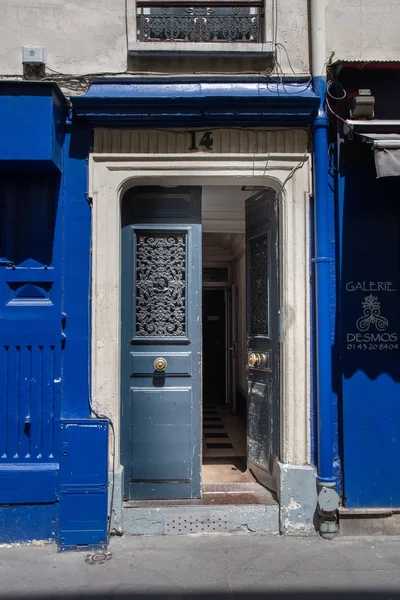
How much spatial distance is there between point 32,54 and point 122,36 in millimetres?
840

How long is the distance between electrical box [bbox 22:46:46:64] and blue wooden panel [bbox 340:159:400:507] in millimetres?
2991

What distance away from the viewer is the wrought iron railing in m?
4.48

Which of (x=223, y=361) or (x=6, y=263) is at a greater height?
(x=6, y=263)

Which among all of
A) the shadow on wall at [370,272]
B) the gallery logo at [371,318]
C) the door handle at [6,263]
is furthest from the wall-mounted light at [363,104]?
the door handle at [6,263]

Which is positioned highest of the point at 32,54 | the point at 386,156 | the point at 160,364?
the point at 32,54

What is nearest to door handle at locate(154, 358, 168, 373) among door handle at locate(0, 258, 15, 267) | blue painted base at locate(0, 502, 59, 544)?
blue painted base at locate(0, 502, 59, 544)

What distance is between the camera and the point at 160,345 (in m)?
4.57

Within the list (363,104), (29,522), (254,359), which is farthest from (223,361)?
(363,104)

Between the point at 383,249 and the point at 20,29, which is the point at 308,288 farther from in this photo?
the point at 20,29

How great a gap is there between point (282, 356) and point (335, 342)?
19.7 inches

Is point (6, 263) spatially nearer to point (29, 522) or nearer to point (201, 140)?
point (201, 140)

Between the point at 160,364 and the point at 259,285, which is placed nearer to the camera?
the point at 160,364

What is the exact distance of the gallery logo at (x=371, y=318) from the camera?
436cm

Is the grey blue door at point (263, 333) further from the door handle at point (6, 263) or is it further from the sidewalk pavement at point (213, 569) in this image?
the door handle at point (6, 263)
